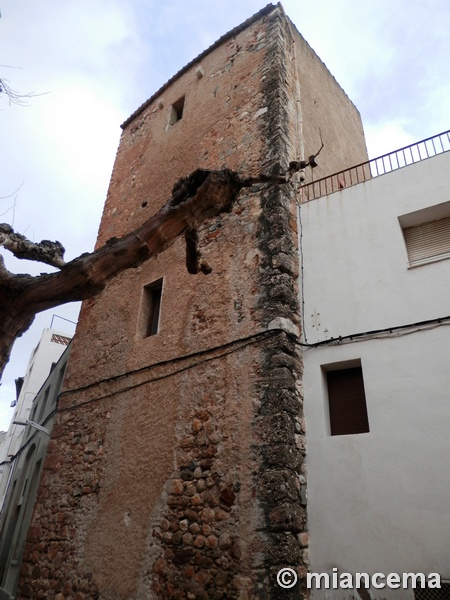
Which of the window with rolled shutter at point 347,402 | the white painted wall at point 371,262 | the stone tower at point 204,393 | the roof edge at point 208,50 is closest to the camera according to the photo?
the stone tower at point 204,393

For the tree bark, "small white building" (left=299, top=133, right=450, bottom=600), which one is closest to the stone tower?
"small white building" (left=299, top=133, right=450, bottom=600)

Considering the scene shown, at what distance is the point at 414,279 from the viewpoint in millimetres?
4715

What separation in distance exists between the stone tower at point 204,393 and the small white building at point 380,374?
0.76 feet

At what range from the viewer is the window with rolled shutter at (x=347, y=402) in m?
4.53

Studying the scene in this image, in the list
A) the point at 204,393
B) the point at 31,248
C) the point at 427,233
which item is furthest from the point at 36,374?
the point at 427,233

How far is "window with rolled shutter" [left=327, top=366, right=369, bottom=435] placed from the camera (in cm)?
453

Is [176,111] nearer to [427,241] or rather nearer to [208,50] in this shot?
[208,50]

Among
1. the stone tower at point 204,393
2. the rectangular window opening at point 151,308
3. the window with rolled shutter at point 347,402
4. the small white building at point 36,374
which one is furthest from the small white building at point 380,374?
the small white building at point 36,374

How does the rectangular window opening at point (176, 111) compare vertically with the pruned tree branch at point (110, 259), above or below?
above

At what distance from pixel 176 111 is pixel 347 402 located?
7287mm

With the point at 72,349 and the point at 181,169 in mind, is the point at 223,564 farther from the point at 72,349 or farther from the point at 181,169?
the point at 181,169

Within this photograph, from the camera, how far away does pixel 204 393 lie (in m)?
5.14

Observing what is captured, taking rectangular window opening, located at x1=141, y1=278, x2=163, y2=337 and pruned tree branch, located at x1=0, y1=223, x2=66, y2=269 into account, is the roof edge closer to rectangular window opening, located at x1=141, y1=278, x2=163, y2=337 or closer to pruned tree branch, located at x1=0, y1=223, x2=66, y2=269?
rectangular window opening, located at x1=141, y1=278, x2=163, y2=337

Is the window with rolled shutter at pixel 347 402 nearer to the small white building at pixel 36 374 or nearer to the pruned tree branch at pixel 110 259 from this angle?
the pruned tree branch at pixel 110 259
